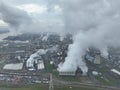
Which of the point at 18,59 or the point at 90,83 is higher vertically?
the point at 18,59

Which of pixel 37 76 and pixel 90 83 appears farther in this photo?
pixel 37 76

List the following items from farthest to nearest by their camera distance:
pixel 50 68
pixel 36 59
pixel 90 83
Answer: pixel 36 59 → pixel 50 68 → pixel 90 83

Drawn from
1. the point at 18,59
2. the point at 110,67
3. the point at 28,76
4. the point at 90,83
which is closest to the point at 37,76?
the point at 28,76

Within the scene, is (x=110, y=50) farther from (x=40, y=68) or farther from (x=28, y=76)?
(x=28, y=76)

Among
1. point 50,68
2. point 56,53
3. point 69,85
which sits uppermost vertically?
point 56,53

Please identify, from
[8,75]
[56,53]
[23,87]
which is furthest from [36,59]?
[23,87]

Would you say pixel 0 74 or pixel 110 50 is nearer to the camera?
pixel 0 74

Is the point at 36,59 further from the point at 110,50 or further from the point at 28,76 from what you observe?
the point at 110,50

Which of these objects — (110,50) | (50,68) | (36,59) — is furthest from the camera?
(110,50)

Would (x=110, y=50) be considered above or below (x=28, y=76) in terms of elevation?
above
